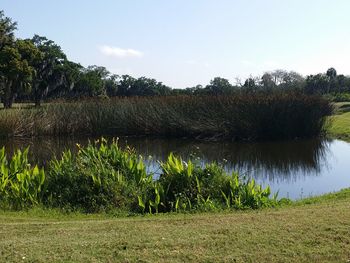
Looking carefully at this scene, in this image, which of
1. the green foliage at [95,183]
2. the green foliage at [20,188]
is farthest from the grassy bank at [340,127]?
the green foliage at [20,188]

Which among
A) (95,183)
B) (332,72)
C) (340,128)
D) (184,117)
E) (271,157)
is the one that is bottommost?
(271,157)

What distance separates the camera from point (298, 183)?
13.5 m

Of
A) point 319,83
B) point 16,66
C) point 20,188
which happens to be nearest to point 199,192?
point 20,188

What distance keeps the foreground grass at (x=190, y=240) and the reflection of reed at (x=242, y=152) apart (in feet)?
22.0

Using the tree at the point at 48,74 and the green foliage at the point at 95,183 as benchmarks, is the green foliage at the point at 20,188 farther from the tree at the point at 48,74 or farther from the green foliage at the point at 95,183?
the tree at the point at 48,74

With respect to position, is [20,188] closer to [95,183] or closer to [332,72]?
[95,183]

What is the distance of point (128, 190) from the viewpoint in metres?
9.23

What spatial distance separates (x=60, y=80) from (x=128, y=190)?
1854 inches

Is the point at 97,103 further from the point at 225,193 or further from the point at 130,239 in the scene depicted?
the point at 130,239

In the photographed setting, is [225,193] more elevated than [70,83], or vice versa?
[70,83]

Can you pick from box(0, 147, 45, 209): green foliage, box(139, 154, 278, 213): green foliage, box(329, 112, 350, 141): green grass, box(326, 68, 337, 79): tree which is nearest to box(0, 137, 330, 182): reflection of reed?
box(329, 112, 350, 141): green grass

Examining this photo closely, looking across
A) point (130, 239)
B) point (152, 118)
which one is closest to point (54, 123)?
point (152, 118)

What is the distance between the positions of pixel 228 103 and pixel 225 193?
18702 mm

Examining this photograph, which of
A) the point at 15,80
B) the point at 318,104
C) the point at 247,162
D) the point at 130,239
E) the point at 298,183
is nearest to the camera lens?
the point at 130,239
